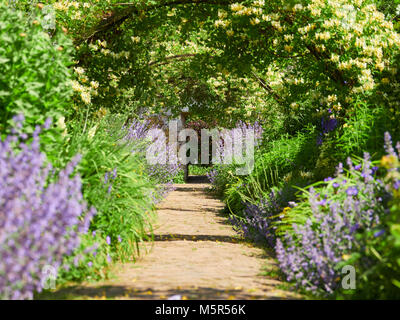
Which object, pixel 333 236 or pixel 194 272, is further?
pixel 194 272

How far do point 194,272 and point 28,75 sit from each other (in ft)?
7.68

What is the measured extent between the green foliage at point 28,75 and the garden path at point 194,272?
154 centimetres

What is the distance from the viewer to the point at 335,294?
3.72m

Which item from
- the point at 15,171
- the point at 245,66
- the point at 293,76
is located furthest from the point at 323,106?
the point at 15,171

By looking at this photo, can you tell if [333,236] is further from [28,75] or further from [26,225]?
[28,75]

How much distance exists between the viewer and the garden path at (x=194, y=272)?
3.70m

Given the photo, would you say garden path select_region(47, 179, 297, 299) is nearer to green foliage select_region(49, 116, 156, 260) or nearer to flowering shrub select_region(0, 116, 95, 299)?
green foliage select_region(49, 116, 156, 260)

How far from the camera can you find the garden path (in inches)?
146

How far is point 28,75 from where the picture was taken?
13.6ft

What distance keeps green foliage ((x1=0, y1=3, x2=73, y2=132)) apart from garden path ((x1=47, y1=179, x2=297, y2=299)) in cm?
154

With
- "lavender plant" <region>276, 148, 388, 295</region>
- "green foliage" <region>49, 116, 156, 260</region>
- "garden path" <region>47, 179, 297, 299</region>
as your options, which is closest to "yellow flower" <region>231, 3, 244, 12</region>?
"green foliage" <region>49, 116, 156, 260</region>

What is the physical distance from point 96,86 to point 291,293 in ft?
17.0

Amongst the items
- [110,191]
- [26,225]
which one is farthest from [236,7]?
[26,225]
